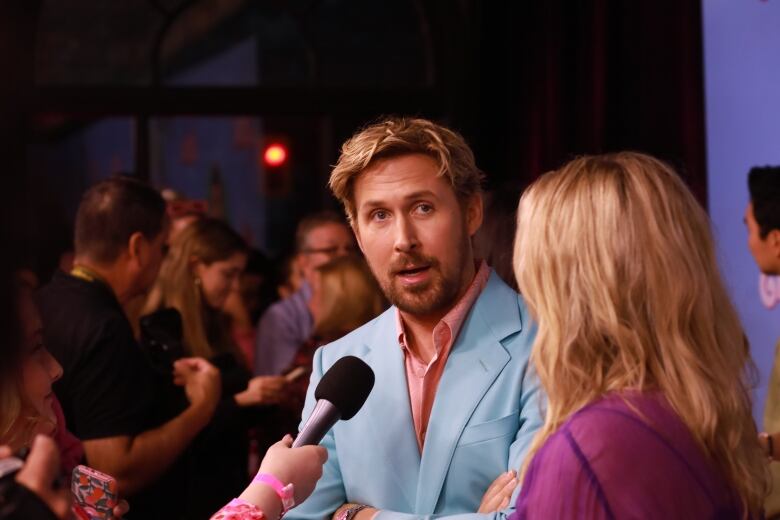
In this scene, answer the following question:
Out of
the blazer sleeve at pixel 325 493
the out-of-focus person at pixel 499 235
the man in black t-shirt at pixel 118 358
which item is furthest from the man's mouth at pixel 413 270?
the man in black t-shirt at pixel 118 358

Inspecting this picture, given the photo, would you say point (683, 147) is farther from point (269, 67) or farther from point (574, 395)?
point (574, 395)

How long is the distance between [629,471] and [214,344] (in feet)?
8.98

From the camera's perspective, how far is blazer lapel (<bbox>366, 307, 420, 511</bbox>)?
220 centimetres

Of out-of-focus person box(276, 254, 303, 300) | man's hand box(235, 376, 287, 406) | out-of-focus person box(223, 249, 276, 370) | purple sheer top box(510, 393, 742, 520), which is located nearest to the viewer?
purple sheer top box(510, 393, 742, 520)

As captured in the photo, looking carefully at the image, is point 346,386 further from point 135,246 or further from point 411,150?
point 135,246

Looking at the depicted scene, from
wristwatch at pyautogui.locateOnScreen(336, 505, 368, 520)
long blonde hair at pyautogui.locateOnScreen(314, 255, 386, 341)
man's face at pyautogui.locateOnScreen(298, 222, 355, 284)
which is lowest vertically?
wristwatch at pyautogui.locateOnScreen(336, 505, 368, 520)

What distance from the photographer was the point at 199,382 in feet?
10.8

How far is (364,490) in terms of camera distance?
87.9 inches

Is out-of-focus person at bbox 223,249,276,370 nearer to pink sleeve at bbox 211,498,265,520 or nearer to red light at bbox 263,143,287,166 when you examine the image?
red light at bbox 263,143,287,166

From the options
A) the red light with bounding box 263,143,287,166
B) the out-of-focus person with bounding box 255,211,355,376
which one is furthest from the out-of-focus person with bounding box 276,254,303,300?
the red light with bounding box 263,143,287,166

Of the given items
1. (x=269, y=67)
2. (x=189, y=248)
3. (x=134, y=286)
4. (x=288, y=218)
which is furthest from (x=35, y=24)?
(x=134, y=286)

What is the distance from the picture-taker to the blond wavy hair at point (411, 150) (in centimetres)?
233

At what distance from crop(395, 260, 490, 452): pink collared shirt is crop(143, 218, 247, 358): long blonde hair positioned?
162cm

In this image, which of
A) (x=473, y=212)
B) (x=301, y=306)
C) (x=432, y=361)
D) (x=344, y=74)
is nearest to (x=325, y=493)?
(x=432, y=361)
